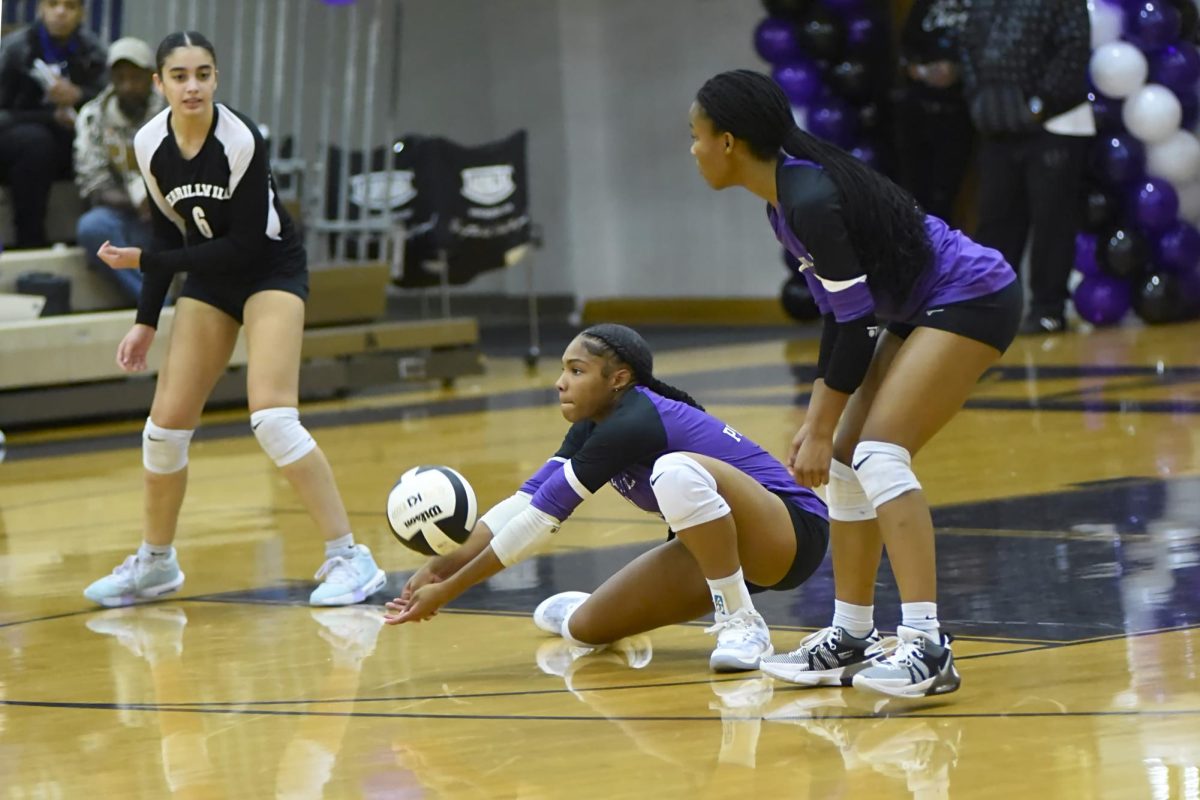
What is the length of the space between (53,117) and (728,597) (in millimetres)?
8518

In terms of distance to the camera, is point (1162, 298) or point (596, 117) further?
point (596, 117)

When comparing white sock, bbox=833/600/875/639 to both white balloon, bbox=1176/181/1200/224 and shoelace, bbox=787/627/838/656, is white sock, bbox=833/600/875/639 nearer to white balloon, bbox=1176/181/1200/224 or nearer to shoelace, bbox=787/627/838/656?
shoelace, bbox=787/627/838/656

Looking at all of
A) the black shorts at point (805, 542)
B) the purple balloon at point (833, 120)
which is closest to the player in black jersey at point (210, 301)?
the black shorts at point (805, 542)

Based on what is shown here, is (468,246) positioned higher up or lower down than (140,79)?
lower down

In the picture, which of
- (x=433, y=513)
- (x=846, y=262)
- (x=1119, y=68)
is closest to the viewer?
(x=846, y=262)

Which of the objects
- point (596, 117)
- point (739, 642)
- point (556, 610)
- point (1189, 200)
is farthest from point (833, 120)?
point (739, 642)

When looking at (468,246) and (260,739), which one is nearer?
(260,739)

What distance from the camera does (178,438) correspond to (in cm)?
575

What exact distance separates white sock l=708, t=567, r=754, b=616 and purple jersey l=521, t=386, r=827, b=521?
282 mm

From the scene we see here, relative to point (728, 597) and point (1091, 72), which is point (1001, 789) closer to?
point (728, 597)

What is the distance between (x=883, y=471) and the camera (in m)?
3.97

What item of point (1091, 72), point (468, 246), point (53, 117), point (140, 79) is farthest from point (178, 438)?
point (1091, 72)

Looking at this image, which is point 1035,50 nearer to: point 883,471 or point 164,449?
point 164,449

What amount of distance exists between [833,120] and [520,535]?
10.1m
